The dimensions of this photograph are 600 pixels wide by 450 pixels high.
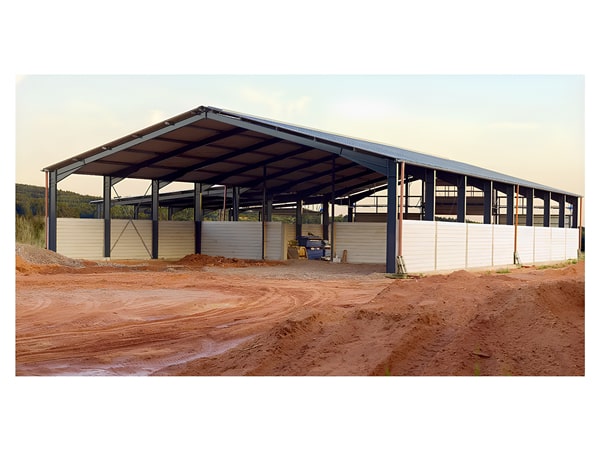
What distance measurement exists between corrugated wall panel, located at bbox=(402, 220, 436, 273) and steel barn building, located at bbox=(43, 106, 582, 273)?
4 centimetres

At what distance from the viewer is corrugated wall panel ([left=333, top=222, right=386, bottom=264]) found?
2438cm

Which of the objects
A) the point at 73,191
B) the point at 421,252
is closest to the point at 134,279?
the point at 421,252

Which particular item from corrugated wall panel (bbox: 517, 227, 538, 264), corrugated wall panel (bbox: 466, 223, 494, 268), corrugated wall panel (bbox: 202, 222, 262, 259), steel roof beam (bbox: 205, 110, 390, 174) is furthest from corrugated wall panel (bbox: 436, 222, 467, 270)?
corrugated wall panel (bbox: 202, 222, 262, 259)

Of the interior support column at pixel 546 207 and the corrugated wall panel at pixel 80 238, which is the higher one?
the interior support column at pixel 546 207

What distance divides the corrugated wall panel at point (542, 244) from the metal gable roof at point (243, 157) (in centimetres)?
207

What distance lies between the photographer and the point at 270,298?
1521 centimetres

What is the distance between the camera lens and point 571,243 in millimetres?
33781

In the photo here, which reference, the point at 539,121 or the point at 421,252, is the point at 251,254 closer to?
the point at 421,252

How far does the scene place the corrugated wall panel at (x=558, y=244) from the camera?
31.0 metres

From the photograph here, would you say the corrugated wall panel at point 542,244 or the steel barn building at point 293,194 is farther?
the corrugated wall panel at point 542,244

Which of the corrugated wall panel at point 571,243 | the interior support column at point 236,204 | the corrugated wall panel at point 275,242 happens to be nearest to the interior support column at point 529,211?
the corrugated wall panel at point 571,243

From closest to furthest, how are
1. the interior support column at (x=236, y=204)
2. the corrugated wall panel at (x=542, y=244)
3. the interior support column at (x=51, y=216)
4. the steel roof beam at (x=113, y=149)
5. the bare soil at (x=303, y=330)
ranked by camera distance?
the bare soil at (x=303, y=330) < the steel roof beam at (x=113, y=149) < the interior support column at (x=51, y=216) < the corrugated wall panel at (x=542, y=244) < the interior support column at (x=236, y=204)

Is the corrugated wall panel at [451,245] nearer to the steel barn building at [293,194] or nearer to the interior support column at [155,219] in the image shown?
the steel barn building at [293,194]

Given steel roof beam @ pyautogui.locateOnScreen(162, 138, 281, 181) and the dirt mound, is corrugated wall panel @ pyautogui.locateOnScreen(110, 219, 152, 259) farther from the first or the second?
steel roof beam @ pyautogui.locateOnScreen(162, 138, 281, 181)
